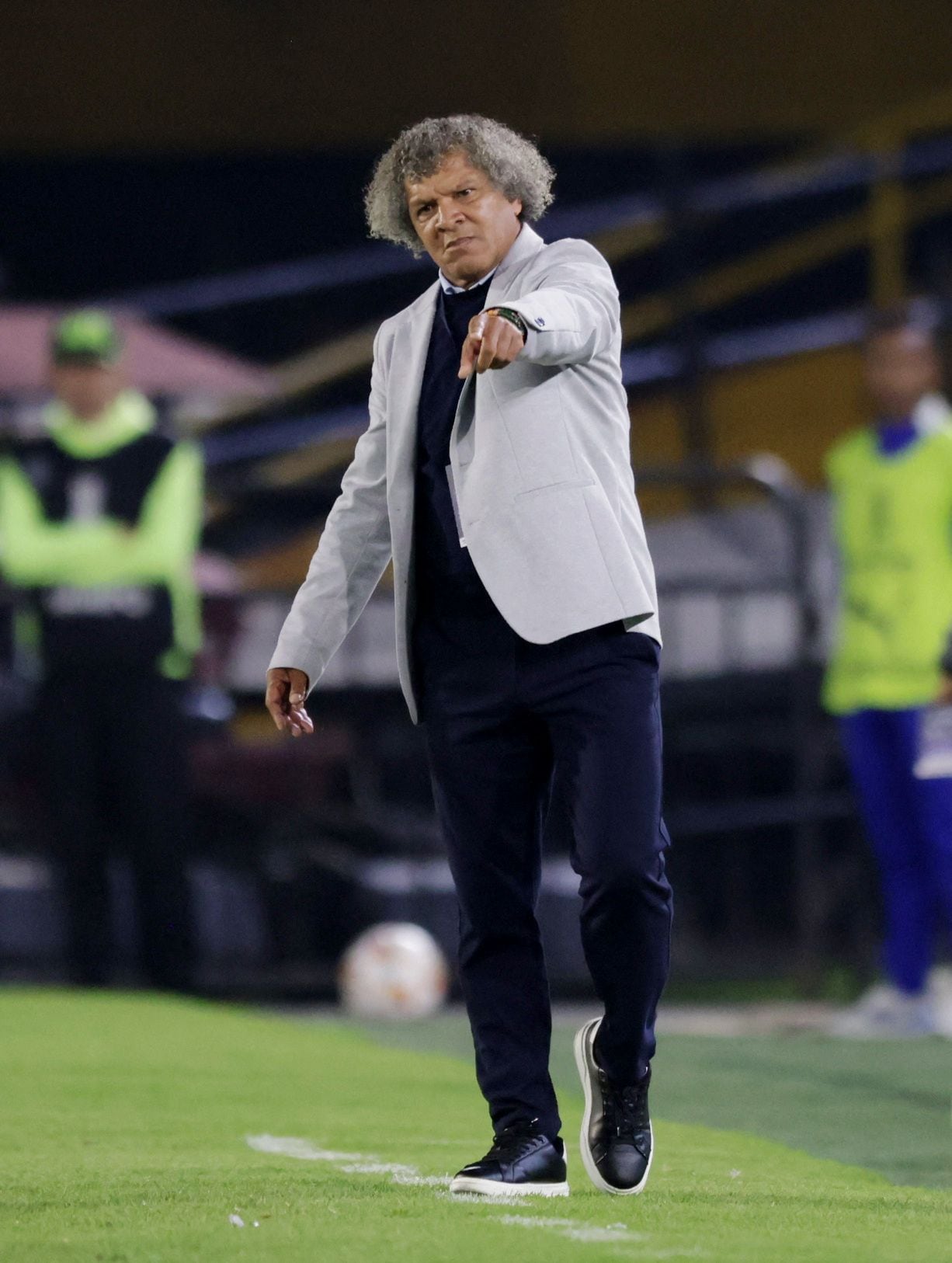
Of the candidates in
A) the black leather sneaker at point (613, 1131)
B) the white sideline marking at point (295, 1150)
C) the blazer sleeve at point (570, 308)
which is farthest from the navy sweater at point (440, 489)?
the white sideline marking at point (295, 1150)

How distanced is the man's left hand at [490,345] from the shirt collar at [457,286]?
1.49 feet

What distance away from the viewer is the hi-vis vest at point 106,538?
791 cm

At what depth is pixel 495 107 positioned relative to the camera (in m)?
11.2

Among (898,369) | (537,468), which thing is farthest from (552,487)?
(898,369)

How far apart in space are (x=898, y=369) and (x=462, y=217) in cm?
362

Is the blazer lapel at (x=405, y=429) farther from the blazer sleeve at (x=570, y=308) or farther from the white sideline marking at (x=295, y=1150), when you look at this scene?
the white sideline marking at (x=295, y=1150)

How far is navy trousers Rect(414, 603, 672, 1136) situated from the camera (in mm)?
3357

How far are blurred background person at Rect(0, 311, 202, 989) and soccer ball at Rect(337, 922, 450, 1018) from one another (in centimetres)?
59

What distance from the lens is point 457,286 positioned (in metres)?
3.60

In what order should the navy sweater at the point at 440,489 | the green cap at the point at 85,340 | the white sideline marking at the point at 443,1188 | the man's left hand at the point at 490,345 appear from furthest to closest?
the green cap at the point at 85,340 < the navy sweater at the point at 440,489 < the man's left hand at the point at 490,345 < the white sideline marking at the point at 443,1188

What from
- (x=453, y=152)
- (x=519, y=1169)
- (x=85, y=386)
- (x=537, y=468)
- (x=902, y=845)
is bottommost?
(x=519, y=1169)

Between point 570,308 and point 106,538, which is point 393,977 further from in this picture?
point 570,308

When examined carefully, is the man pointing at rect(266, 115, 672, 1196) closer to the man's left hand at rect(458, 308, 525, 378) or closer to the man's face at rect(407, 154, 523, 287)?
the man's face at rect(407, 154, 523, 287)

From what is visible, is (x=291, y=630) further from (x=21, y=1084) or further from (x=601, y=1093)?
(x=21, y=1084)
